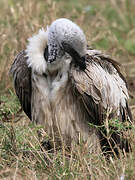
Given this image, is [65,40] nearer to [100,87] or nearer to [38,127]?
[100,87]

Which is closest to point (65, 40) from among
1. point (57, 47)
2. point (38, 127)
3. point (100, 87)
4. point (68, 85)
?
point (57, 47)

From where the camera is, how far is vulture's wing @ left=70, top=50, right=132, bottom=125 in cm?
567

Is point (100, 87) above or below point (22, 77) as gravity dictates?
below

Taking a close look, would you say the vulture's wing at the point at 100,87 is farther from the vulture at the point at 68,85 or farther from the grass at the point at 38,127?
the grass at the point at 38,127

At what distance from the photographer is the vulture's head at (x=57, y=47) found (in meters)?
5.52

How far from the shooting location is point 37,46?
5891 millimetres

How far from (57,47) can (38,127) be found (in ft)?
2.70

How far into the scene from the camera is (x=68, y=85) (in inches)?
229

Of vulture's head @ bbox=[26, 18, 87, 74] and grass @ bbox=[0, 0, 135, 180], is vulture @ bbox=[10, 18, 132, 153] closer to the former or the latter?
vulture's head @ bbox=[26, 18, 87, 74]

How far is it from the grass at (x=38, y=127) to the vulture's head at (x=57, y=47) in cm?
62

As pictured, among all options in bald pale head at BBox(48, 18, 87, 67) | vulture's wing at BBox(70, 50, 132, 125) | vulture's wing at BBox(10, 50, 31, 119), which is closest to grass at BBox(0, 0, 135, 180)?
vulture's wing at BBox(10, 50, 31, 119)

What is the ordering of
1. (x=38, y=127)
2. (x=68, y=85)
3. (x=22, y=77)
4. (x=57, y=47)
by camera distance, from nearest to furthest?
(x=38, y=127)
(x=57, y=47)
(x=68, y=85)
(x=22, y=77)

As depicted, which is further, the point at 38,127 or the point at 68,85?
the point at 68,85

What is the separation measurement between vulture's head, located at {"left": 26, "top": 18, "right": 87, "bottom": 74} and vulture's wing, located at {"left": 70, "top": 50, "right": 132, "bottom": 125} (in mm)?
152
